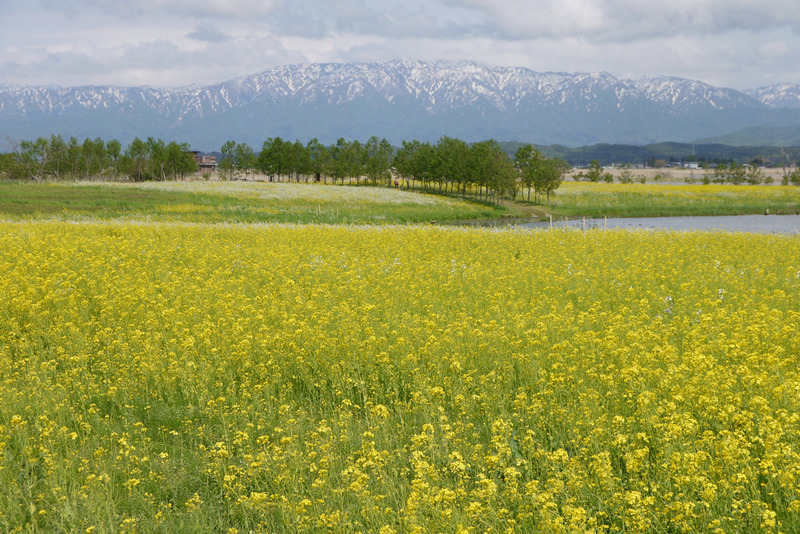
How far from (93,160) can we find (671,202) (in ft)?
359

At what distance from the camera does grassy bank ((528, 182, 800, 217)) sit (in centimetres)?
6181

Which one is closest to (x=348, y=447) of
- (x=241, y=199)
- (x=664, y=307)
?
(x=664, y=307)

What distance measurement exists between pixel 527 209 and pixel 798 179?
68.1 metres

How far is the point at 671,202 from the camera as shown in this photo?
70.8 m

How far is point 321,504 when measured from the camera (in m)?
4.70

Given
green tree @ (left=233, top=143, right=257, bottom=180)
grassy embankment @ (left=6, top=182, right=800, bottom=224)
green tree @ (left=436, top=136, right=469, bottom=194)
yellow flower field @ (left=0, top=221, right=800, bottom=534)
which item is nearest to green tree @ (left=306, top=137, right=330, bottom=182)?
green tree @ (left=233, top=143, right=257, bottom=180)

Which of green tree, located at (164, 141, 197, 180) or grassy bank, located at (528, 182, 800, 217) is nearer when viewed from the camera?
grassy bank, located at (528, 182, 800, 217)

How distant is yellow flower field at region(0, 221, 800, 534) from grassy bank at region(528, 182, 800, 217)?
53.3 m

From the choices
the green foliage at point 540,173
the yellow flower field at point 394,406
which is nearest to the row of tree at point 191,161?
the green foliage at point 540,173

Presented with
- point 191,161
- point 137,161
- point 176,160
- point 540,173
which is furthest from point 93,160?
point 540,173

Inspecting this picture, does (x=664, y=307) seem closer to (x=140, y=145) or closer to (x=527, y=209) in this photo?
(x=527, y=209)

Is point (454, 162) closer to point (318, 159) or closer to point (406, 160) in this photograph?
point (406, 160)

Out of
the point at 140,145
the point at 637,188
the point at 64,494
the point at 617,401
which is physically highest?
the point at 140,145

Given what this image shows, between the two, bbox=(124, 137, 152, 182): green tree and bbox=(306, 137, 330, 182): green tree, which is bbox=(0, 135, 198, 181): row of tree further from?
bbox=(306, 137, 330, 182): green tree
